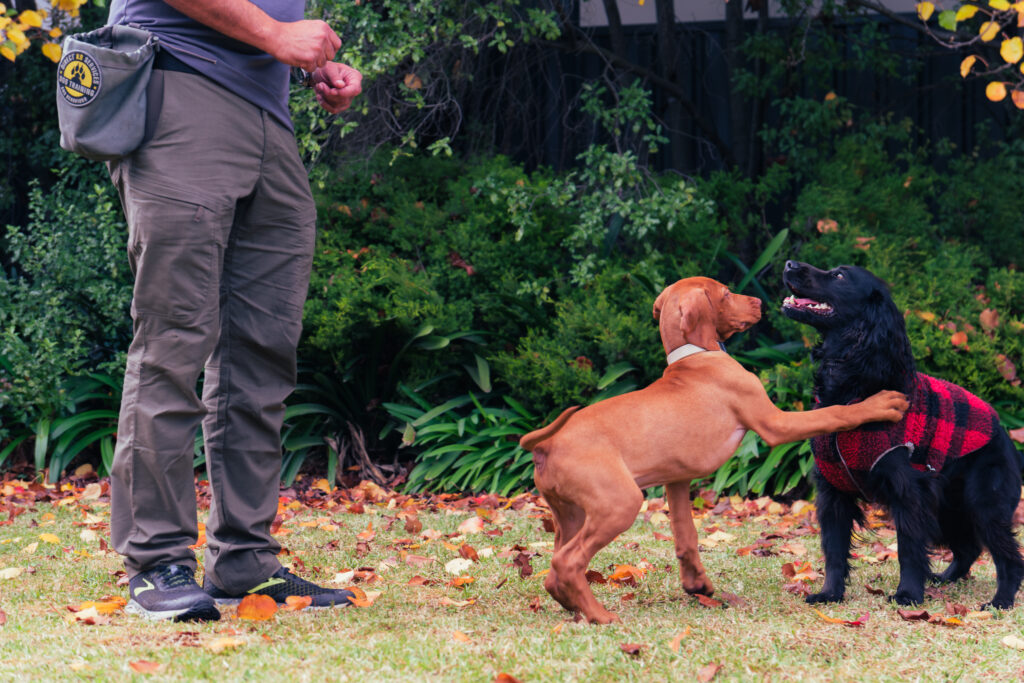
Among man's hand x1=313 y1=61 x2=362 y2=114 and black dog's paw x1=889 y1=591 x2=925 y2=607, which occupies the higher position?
man's hand x1=313 y1=61 x2=362 y2=114

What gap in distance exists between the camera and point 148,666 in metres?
2.38

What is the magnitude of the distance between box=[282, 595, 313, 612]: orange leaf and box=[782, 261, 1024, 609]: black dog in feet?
5.50

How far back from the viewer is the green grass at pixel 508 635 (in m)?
2.46

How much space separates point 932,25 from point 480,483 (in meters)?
4.93

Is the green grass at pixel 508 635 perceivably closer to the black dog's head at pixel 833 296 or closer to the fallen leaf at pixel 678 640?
the fallen leaf at pixel 678 640

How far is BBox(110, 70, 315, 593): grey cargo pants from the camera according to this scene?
2.87m

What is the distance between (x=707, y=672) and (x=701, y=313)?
4.18ft

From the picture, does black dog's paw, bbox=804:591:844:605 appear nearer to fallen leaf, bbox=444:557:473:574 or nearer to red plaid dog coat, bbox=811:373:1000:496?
red plaid dog coat, bbox=811:373:1000:496

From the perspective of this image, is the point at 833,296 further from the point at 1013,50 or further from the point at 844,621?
the point at 844,621

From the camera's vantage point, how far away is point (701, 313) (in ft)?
10.9

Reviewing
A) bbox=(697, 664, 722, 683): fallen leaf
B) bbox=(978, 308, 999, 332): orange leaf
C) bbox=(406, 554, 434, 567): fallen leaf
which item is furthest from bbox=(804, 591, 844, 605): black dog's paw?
bbox=(978, 308, 999, 332): orange leaf

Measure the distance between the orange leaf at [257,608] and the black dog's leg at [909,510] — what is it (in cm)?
197

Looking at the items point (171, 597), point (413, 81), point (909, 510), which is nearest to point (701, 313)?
point (909, 510)

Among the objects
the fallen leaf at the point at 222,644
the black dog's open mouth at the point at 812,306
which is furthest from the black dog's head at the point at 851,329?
the fallen leaf at the point at 222,644
